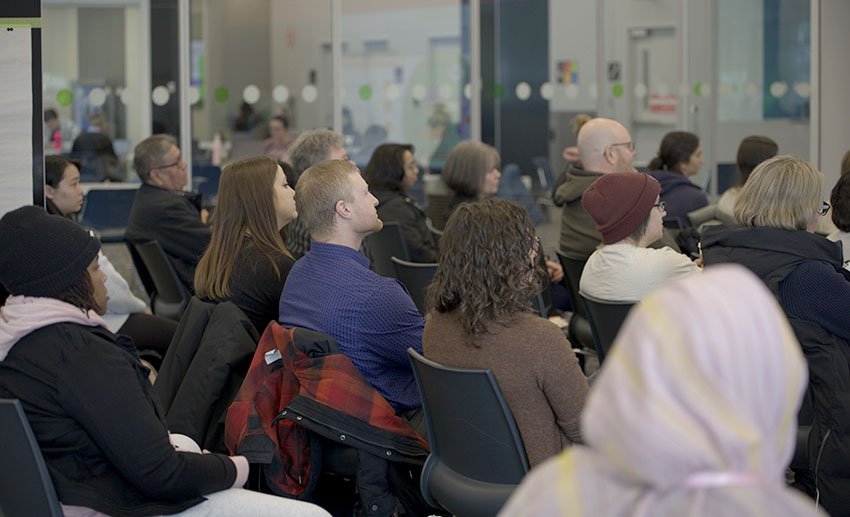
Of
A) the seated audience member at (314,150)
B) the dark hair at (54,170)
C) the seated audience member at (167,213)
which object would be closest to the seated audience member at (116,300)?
the dark hair at (54,170)

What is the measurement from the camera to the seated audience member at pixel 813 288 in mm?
2793

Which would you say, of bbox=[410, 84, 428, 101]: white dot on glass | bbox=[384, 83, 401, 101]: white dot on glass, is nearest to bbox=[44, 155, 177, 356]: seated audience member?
bbox=[384, 83, 401, 101]: white dot on glass

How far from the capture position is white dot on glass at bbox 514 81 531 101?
8.48 m

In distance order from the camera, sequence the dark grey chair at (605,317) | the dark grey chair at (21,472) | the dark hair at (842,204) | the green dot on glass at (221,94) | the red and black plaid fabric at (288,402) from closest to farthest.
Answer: the dark grey chair at (21,472) < the red and black plaid fabric at (288,402) < the dark grey chair at (605,317) < the dark hair at (842,204) < the green dot on glass at (221,94)

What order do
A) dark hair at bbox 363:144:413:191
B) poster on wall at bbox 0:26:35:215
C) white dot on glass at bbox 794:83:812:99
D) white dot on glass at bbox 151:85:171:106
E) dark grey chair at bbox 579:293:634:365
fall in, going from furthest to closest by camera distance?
white dot on glass at bbox 794:83:812:99, white dot on glass at bbox 151:85:171:106, dark hair at bbox 363:144:413:191, poster on wall at bbox 0:26:35:215, dark grey chair at bbox 579:293:634:365

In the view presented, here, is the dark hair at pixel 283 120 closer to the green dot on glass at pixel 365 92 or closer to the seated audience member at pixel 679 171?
the green dot on glass at pixel 365 92

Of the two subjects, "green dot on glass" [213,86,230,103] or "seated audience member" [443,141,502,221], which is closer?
"seated audience member" [443,141,502,221]

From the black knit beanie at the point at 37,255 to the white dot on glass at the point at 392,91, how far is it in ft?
21.3

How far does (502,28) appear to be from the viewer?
8445 millimetres

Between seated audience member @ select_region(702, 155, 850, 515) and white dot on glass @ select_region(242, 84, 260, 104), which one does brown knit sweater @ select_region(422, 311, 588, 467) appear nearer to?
seated audience member @ select_region(702, 155, 850, 515)

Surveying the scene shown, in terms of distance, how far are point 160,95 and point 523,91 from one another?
308 cm

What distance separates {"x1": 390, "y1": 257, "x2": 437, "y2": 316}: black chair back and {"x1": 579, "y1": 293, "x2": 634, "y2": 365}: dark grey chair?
886 mm

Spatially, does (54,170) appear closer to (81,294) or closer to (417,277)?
(417,277)

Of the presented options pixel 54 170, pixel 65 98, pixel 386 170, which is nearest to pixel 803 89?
pixel 386 170
